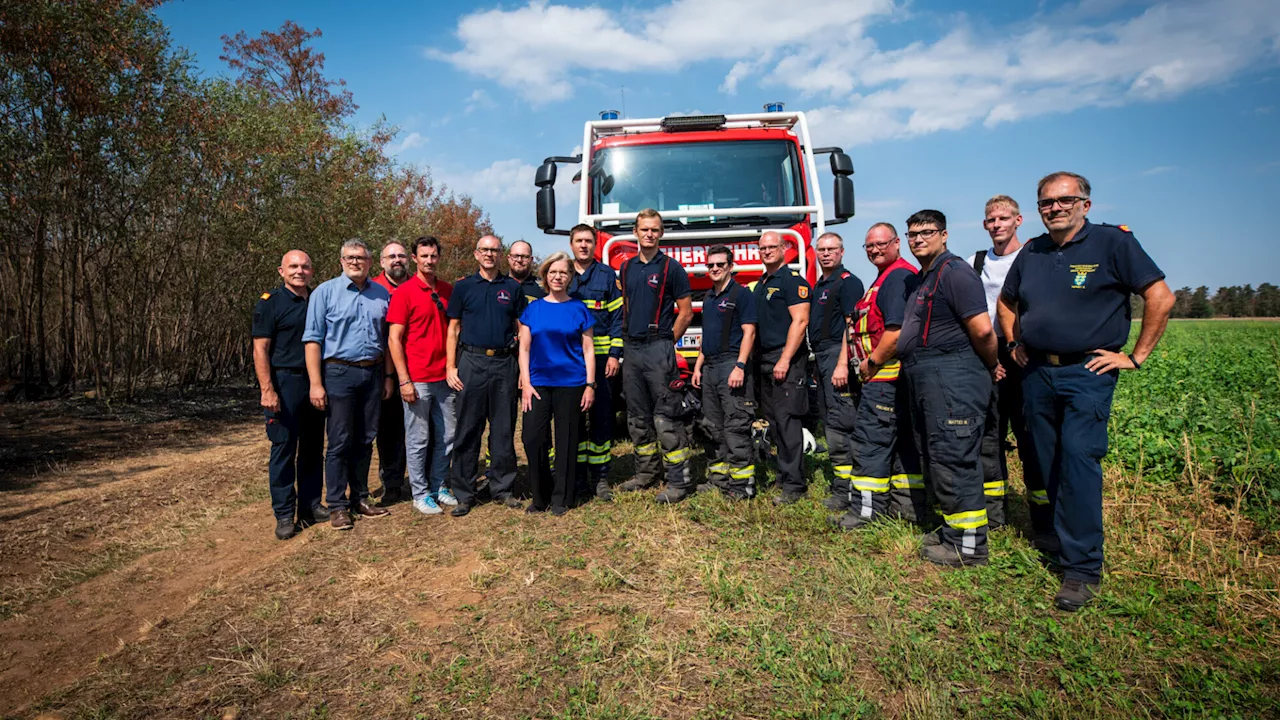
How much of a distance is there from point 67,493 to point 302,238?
8155mm

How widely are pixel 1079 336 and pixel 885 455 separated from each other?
146 cm

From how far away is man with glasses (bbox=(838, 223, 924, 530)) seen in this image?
4.36 meters

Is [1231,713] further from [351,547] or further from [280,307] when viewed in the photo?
[280,307]

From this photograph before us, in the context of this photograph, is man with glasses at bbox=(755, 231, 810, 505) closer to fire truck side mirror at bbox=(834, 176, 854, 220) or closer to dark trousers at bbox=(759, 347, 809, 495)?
dark trousers at bbox=(759, 347, 809, 495)

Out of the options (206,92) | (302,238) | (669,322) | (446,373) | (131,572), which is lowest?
(131,572)

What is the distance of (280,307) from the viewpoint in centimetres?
480

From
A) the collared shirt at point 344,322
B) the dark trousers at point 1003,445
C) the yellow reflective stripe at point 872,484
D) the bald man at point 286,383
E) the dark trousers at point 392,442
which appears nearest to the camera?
the dark trousers at point 1003,445

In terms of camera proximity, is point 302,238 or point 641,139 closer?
point 641,139

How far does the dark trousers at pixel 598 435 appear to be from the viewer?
5.44m

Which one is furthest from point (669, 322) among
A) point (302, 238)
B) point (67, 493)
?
point (302, 238)

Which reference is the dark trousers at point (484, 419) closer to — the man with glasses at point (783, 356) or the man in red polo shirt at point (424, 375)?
the man in red polo shirt at point (424, 375)

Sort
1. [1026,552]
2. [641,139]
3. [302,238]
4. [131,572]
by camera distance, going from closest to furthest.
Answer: [1026,552], [131,572], [641,139], [302,238]

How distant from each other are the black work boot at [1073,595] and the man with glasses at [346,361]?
14.6ft

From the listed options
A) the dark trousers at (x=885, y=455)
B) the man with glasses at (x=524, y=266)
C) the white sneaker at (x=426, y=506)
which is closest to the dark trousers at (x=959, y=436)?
the dark trousers at (x=885, y=455)
